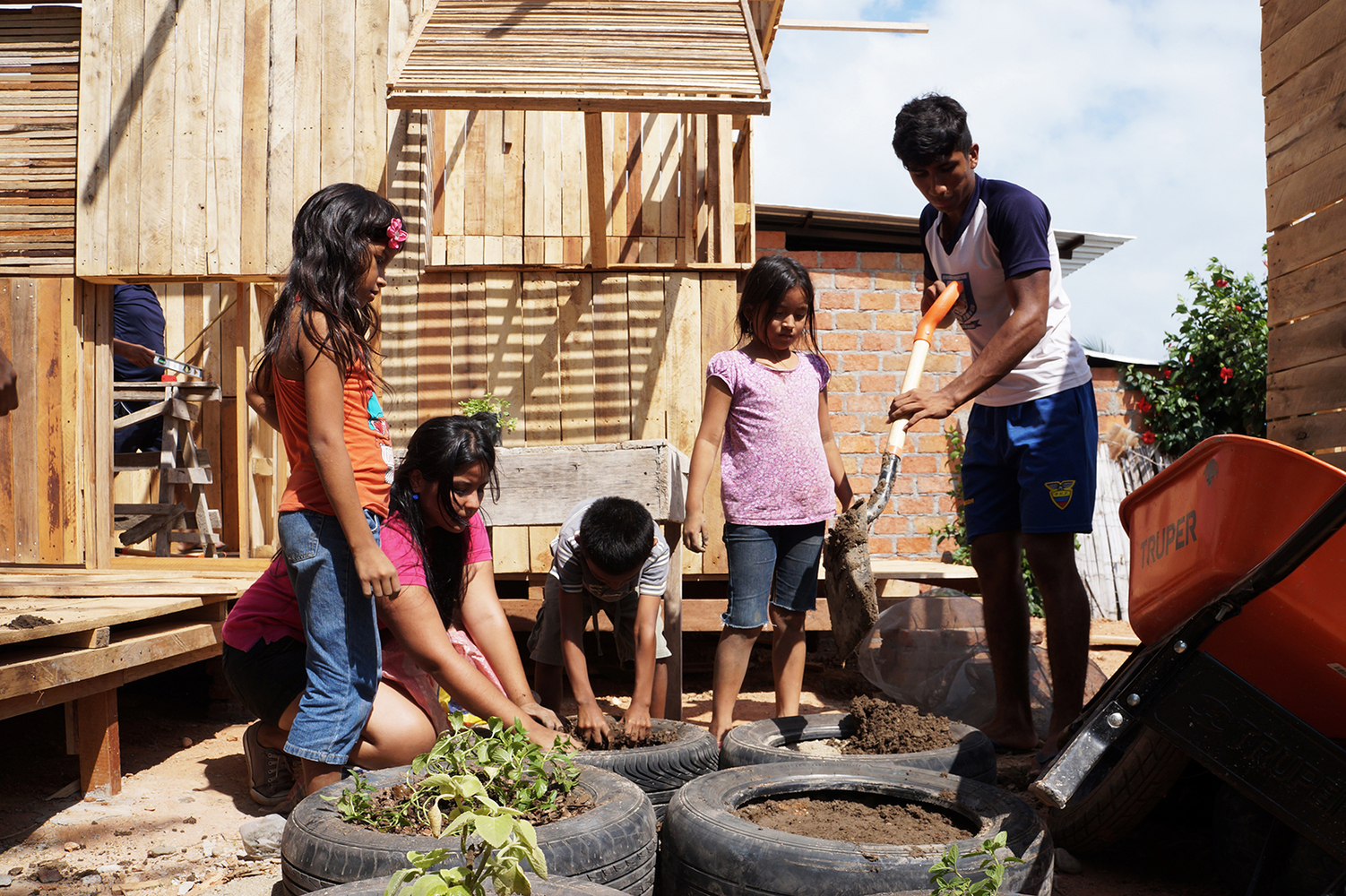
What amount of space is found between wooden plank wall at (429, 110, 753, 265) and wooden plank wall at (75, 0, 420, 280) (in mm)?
448

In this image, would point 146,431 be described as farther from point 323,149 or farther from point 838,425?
point 838,425

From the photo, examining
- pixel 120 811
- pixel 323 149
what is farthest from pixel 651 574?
pixel 323 149

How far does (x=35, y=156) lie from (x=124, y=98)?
58 cm

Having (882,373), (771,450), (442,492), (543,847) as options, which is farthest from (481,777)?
(882,373)

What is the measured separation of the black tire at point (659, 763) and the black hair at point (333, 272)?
46.6 inches

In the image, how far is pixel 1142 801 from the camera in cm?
222

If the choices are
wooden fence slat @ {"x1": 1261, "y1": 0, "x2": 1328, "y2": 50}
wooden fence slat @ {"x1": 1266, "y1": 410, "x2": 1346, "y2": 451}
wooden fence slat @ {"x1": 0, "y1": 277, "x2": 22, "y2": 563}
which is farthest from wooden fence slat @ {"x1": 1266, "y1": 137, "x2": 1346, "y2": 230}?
wooden fence slat @ {"x1": 0, "y1": 277, "x2": 22, "y2": 563}

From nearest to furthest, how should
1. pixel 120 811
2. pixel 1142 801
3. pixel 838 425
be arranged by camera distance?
pixel 1142 801 → pixel 120 811 → pixel 838 425

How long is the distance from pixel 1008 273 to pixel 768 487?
3.44 ft

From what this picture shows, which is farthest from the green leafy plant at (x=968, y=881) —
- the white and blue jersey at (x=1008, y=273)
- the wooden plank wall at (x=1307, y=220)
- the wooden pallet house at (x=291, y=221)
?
the wooden pallet house at (x=291, y=221)

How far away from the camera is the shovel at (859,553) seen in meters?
2.98

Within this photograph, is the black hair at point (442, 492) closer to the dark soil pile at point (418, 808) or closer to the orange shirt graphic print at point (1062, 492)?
the dark soil pile at point (418, 808)

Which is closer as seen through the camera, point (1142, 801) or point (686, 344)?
point (1142, 801)

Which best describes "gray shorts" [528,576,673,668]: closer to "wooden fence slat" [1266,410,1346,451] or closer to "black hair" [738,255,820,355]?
"black hair" [738,255,820,355]
